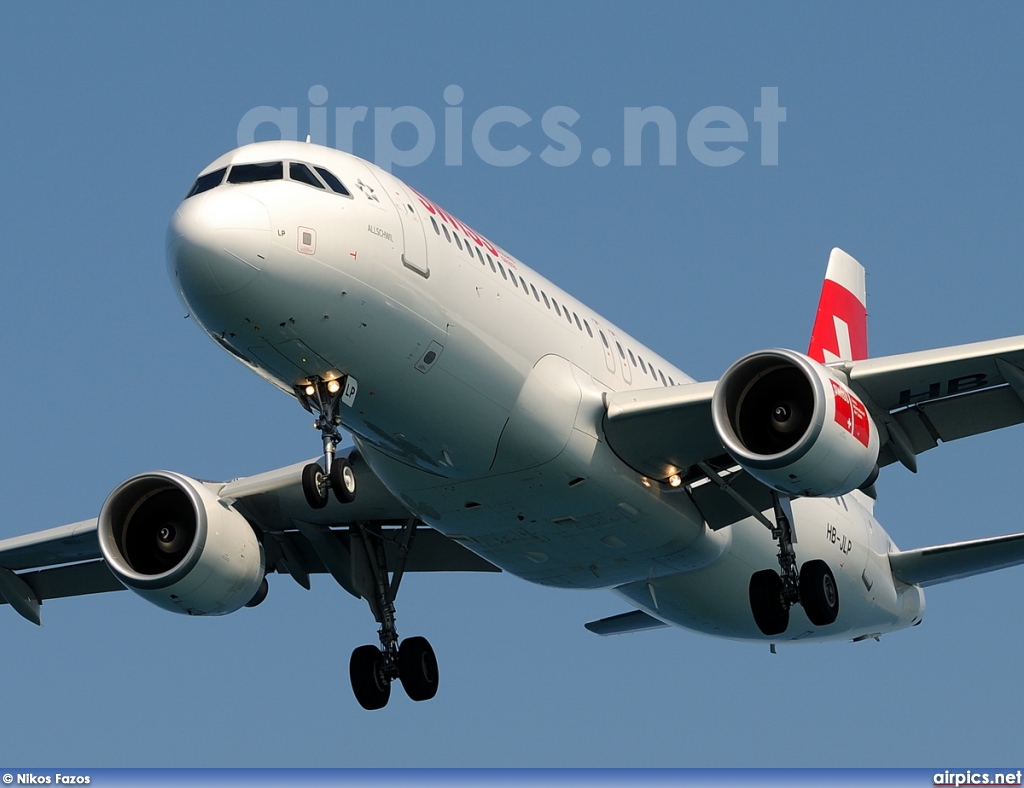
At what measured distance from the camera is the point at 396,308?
2322 cm

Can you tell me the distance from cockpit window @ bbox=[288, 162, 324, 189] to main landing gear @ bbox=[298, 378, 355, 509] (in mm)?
2697

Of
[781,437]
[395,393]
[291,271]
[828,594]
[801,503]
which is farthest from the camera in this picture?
[801,503]

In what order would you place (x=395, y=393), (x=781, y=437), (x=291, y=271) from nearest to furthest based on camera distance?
(x=291, y=271) → (x=395, y=393) → (x=781, y=437)

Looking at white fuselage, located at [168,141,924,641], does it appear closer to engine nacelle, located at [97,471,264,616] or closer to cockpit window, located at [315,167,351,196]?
cockpit window, located at [315,167,351,196]

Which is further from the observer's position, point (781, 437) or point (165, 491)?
point (165, 491)

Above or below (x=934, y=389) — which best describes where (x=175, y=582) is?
below

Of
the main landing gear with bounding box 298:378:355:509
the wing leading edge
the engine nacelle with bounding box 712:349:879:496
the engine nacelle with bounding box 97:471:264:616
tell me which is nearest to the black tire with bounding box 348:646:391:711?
the engine nacelle with bounding box 97:471:264:616

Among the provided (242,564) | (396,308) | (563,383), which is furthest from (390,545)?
(396,308)

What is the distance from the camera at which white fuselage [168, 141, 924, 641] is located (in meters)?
22.2

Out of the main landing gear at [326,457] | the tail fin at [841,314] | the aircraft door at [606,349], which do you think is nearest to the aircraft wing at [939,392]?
the aircraft door at [606,349]

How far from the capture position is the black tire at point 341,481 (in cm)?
2270

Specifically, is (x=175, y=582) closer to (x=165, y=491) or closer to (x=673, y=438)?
(x=165, y=491)

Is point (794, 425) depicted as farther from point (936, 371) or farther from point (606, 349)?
point (606, 349)

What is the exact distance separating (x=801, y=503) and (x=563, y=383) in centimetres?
731
